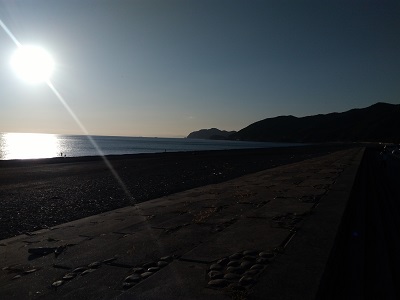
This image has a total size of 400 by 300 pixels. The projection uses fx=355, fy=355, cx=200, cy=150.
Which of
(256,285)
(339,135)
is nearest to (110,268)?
(256,285)

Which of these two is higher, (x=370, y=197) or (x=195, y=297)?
(x=195, y=297)

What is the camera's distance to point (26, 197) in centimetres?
1263

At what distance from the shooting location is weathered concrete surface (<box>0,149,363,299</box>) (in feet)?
9.70

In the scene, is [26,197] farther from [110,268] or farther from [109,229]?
[110,268]

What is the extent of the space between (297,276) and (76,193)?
11.8 m

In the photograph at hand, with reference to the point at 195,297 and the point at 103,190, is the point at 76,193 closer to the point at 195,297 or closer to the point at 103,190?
the point at 103,190

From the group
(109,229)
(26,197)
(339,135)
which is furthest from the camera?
(339,135)

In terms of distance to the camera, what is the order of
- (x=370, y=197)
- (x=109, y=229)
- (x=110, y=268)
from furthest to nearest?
1. (x=370, y=197)
2. (x=109, y=229)
3. (x=110, y=268)

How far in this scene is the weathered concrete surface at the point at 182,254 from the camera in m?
2.96

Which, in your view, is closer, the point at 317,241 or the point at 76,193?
the point at 317,241

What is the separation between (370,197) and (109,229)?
8.15 m

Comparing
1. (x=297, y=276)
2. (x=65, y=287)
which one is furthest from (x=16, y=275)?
(x=297, y=276)

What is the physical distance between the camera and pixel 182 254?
4031 millimetres

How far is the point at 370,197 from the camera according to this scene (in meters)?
10.7
